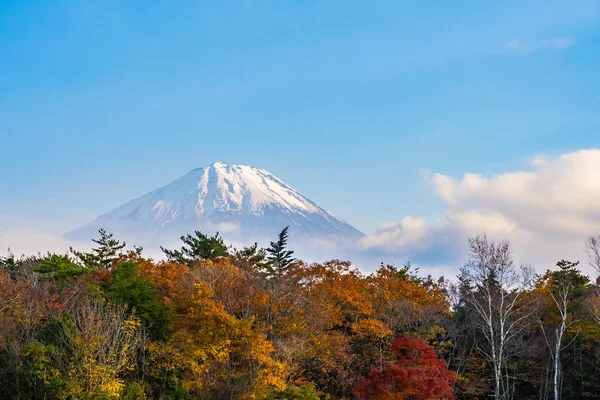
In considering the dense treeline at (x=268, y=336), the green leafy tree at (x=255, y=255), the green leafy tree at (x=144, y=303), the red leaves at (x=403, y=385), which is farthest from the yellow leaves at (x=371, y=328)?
the green leafy tree at (x=255, y=255)

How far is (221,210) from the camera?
140125 millimetres

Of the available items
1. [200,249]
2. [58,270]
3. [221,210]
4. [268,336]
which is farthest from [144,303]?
[221,210]

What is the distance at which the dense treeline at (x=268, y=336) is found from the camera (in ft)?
52.5

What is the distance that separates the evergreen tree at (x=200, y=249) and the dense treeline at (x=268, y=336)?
7.15 meters

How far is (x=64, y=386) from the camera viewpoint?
15.1m

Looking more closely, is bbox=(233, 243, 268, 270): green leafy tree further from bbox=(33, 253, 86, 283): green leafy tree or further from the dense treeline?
bbox=(33, 253, 86, 283): green leafy tree

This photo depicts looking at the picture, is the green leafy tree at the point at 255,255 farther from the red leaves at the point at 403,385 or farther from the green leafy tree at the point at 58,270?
the red leaves at the point at 403,385

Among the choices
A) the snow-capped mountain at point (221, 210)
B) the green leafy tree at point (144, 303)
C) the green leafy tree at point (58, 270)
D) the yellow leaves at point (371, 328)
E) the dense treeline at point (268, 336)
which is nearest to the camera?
the dense treeline at point (268, 336)

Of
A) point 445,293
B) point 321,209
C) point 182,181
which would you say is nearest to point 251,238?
point 321,209

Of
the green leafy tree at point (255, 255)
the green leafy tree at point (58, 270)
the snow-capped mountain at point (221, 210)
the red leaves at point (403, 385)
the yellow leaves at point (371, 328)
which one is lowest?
the red leaves at point (403, 385)

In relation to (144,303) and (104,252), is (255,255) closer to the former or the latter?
(104,252)

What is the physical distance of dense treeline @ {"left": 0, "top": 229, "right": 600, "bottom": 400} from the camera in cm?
1602

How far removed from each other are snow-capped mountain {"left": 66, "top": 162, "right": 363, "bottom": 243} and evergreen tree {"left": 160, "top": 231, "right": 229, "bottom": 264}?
281 feet

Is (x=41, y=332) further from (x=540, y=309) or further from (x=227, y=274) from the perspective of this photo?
(x=540, y=309)
